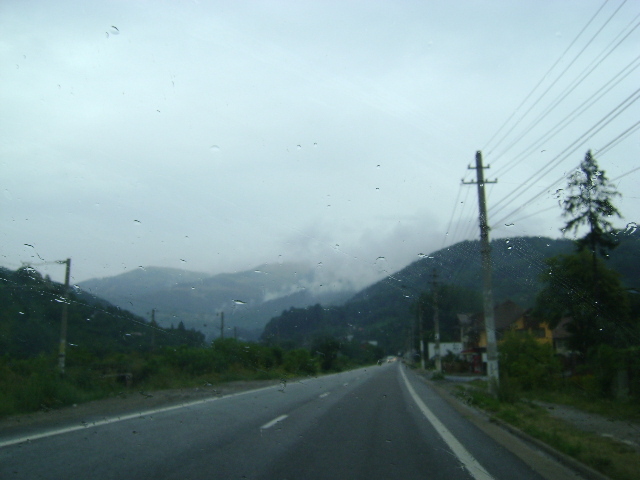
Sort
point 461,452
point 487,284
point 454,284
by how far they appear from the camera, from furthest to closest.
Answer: point 454,284
point 487,284
point 461,452

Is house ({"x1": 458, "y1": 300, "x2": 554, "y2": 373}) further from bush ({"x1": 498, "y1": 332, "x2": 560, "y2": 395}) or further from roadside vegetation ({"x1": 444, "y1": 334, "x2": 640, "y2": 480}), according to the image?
roadside vegetation ({"x1": 444, "y1": 334, "x2": 640, "y2": 480})

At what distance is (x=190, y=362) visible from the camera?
16141mm

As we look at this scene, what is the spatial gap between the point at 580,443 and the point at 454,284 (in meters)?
8.62

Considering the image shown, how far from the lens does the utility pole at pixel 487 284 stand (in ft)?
52.6

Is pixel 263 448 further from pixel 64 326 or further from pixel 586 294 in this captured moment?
pixel 64 326

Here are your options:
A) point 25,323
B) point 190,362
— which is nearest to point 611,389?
point 190,362

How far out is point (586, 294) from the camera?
1018cm

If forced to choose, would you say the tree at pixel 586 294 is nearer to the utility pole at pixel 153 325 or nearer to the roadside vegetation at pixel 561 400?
the roadside vegetation at pixel 561 400

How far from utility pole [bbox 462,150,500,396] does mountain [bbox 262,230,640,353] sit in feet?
0.62

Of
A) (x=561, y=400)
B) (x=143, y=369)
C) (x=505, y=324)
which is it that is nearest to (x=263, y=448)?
(x=143, y=369)

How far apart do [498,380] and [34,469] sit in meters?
14.6

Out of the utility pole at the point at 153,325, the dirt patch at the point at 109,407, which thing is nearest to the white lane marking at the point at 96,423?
the dirt patch at the point at 109,407

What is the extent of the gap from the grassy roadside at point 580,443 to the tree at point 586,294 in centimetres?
184

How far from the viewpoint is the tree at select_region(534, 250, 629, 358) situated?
32.9ft
